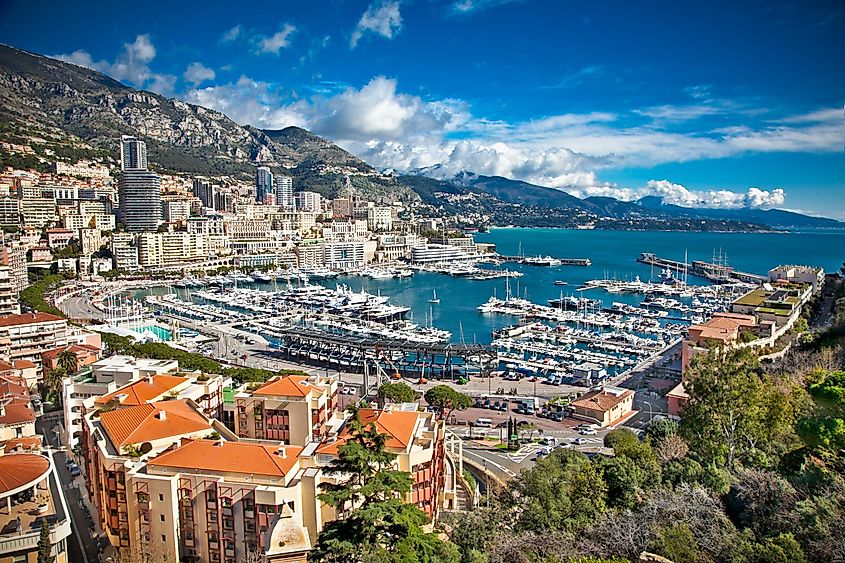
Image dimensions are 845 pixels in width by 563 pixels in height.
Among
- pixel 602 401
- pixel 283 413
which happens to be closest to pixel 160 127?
pixel 602 401

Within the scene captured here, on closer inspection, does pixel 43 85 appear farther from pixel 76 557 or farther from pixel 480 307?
pixel 76 557

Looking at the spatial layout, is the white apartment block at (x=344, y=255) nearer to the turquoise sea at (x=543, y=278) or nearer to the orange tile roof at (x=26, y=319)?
the turquoise sea at (x=543, y=278)

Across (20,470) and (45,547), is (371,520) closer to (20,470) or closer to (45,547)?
(45,547)

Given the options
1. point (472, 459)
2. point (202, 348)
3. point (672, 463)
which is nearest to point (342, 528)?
point (672, 463)

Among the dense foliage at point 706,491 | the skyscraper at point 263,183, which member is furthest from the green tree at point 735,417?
the skyscraper at point 263,183

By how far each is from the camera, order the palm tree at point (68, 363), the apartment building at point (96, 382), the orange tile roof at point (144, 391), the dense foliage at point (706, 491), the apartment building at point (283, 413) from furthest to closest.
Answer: the palm tree at point (68, 363), the apartment building at point (96, 382), the apartment building at point (283, 413), the orange tile roof at point (144, 391), the dense foliage at point (706, 491)

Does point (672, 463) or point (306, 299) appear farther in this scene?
point (306, 299)
